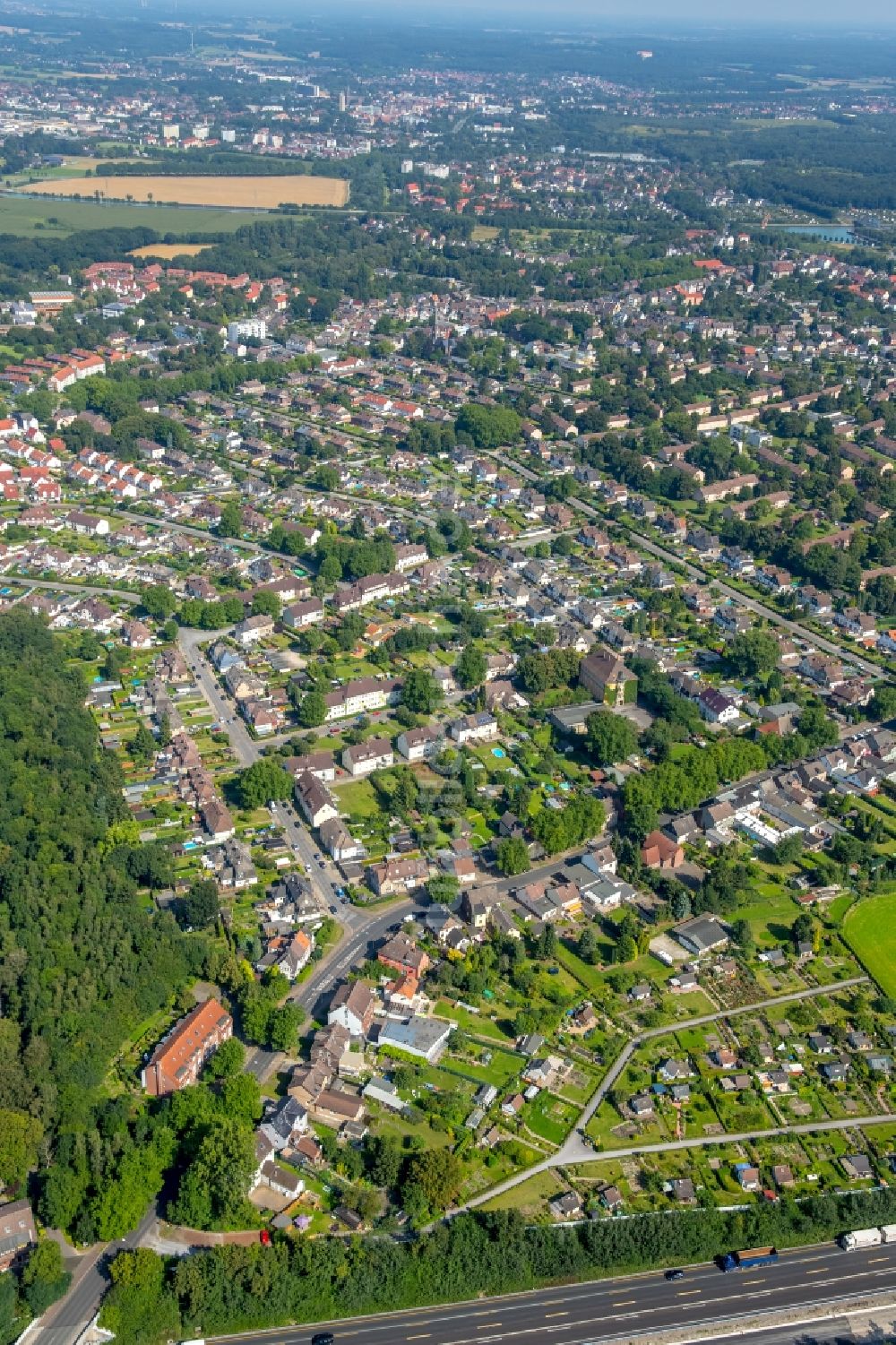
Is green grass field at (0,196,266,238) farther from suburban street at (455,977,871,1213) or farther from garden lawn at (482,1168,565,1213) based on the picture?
garden lawn at (482,1168,565,1213)

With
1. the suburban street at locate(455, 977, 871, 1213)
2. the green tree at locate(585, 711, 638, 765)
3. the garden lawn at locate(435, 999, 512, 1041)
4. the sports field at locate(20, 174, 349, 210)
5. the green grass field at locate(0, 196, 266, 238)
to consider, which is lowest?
the garden lawn at locate(435, 999, 512, 1041)

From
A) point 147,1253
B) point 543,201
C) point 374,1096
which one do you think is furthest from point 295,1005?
point 543,201

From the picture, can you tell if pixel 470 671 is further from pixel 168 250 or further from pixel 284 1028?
pixel 168 250

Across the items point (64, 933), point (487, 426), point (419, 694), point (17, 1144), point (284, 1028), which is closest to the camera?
point (17, 1144)

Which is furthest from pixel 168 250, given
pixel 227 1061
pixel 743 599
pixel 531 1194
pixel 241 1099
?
pixel 531 1194

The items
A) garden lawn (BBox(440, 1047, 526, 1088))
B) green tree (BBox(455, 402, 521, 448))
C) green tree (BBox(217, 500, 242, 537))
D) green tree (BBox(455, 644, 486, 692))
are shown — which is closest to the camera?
garden lawn (BBox(440, 1047, 526, 1088))

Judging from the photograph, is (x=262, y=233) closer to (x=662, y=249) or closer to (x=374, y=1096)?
(x=662, y=249)

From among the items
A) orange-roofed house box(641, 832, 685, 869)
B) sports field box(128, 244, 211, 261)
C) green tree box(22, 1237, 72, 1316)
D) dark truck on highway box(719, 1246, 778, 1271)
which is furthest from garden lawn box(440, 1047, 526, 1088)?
sports field box(128, 244, 211, 261)

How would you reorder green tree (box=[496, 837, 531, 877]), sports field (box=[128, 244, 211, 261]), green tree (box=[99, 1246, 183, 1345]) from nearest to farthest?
green tree (box=[99, 1246, 183, 1345]), green tree (box=[496, 837, 531, 877]), sports field (box=[128, 244, 211, 261])
